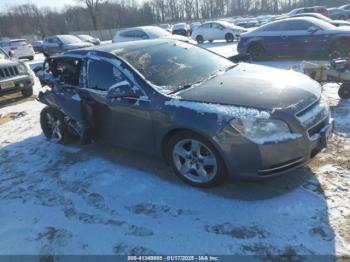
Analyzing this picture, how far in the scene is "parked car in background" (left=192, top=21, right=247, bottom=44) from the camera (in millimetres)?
21516

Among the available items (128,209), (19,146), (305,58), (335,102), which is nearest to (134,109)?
(128,209)

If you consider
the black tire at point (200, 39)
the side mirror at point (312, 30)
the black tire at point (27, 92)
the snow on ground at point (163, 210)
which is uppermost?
the side mirror at point (312, 30)

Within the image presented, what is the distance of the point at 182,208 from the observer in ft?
11.6

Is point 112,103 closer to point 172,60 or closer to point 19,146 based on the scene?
point 172,60

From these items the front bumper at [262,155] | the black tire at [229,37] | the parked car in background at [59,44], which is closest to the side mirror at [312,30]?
the front bumper at [262,155]

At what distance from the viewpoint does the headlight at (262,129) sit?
329cm

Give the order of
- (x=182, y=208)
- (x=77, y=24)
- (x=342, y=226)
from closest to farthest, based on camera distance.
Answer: (x=342, y=226)
(x=182, y=208)
(x=77, y=24)

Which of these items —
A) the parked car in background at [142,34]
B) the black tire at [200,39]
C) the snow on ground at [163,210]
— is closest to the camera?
the snow on ground at [163,210]

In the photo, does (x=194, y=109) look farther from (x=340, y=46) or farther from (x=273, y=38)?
(x=273, y=38)

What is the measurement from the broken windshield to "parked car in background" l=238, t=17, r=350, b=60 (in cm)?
671

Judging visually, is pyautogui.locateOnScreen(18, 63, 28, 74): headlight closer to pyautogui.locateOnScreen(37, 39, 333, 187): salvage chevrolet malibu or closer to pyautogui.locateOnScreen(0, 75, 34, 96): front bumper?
pyautogui.locateOnScreen(0, 75, 34, 96): front bumper

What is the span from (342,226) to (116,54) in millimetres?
3292

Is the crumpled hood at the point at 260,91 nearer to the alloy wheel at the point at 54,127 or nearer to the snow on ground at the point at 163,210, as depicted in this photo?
the snow on ground at the point at 163,210

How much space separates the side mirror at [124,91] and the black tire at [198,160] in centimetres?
71
